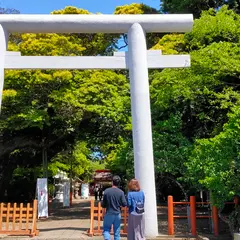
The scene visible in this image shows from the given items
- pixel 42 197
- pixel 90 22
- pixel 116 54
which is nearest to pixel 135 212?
pixel 116 54

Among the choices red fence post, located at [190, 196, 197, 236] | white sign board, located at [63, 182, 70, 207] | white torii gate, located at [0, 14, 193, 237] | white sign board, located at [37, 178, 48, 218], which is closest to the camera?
white torii gate, located at [0, 14, 193, 237]

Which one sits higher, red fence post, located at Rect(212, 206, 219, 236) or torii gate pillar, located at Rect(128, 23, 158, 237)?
torii gate pillar, located at Rect(128, 23, 158, 237)

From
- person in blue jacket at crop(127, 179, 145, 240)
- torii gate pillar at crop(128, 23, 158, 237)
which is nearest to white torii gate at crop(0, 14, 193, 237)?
torii gate pillar at crop(128, 23, 158, 237)

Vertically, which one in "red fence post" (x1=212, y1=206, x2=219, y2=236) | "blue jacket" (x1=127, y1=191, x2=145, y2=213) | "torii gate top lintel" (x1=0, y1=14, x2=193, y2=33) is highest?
"torii gate top lintel" (x1=0, y1=14, x2=193, y2=33)

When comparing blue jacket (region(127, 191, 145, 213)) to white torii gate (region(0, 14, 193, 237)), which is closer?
blue jacket (region(127, 191, 145, 213))

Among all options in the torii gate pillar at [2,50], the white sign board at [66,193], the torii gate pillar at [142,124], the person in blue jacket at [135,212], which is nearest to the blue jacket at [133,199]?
the person in blue jacket at [135,212]

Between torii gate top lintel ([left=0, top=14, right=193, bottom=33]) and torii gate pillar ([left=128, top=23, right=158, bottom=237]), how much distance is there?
30cm

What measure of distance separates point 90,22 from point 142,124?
3174 millimetres

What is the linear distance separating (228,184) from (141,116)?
9.22 feet

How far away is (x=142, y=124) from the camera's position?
9.90 m

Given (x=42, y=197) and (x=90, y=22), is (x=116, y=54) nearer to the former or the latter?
(x=90, y=22)

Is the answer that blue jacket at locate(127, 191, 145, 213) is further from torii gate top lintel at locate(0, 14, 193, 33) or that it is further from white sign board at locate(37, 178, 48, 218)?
white sign board at locate(37, 178, 48, 218)

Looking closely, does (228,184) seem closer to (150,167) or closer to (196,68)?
(150,167)

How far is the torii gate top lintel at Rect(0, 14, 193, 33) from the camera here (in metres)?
10.2
